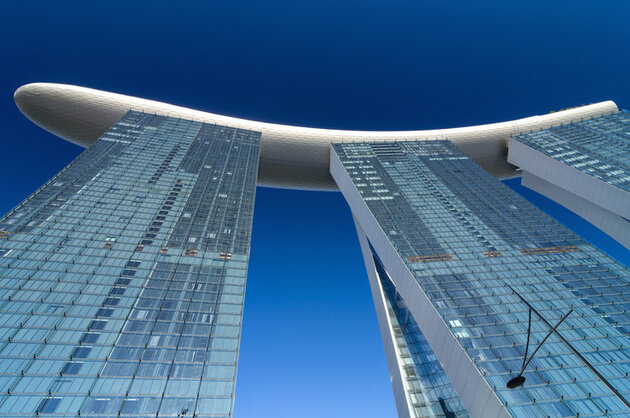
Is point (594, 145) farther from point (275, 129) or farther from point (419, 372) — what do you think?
point (275, 129)

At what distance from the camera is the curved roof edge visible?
75188 mm

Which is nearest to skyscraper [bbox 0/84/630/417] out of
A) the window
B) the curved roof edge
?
the window

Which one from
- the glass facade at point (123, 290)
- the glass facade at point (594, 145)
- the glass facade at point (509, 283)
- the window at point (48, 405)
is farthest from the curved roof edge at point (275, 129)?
the window at point (48, 405)

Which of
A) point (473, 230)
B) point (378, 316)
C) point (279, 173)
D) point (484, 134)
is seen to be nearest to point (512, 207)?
point (473, 230)

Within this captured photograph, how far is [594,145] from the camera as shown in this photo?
222 ft

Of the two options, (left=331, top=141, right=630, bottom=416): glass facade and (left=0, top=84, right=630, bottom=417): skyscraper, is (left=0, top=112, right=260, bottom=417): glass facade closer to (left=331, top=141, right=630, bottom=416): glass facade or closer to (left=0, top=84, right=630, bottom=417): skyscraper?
(left=0, top=84, right=630, bottom=417): skyscraper

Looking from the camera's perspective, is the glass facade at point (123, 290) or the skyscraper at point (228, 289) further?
the skyscraper at point (228, 289)

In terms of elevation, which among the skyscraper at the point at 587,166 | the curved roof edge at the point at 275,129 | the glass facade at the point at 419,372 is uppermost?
the curved roof edge at the point at 275,129

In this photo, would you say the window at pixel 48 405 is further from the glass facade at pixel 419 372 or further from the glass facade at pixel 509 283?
the glass facade at pixel 419 372

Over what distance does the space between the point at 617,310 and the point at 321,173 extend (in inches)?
2317

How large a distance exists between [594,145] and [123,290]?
7655 cm

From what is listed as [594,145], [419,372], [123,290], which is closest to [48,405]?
[123,290]

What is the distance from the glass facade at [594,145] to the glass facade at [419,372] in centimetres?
3575

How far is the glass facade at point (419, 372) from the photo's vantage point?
35.3 m
